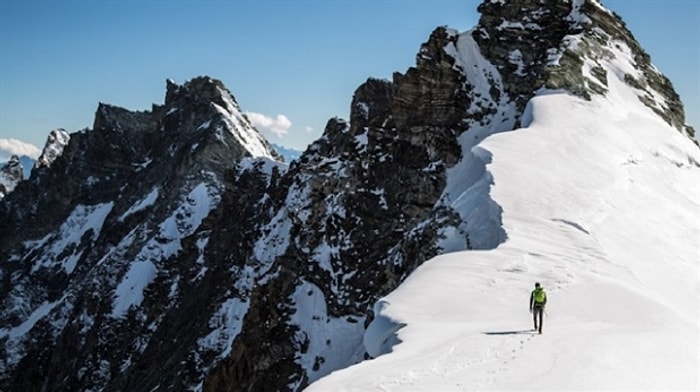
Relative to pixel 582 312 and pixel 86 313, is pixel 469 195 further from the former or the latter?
pixel 86 313

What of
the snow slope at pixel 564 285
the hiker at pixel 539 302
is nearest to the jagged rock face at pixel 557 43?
the snow slope at pixel 564 285

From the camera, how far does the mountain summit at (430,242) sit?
639 inches

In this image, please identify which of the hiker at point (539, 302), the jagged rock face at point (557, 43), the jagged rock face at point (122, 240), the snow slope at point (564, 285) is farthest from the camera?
the jagged rock face at point (122, 240)

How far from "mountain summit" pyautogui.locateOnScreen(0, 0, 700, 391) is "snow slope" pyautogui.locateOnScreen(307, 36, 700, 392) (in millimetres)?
93

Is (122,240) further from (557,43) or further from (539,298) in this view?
(539,298)

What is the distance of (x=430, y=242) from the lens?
2933 cm

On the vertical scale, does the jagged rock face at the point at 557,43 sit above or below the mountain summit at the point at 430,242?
above

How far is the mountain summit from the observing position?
16234mm

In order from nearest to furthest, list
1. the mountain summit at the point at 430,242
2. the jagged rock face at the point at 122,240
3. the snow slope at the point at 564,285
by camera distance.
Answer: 1. the snow slope at the point at 564,285
2. the mountain summit at the point at 430,242
3. the jagged rock face at the point at 122,240

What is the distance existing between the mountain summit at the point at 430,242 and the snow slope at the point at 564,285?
0.30ft

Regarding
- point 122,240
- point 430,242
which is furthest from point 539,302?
point 122,240

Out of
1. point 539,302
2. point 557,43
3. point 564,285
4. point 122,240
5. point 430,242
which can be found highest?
point 557,43

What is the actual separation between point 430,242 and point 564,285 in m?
10.9

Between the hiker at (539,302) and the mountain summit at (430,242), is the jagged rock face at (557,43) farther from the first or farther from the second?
the hiker at (539,302)
